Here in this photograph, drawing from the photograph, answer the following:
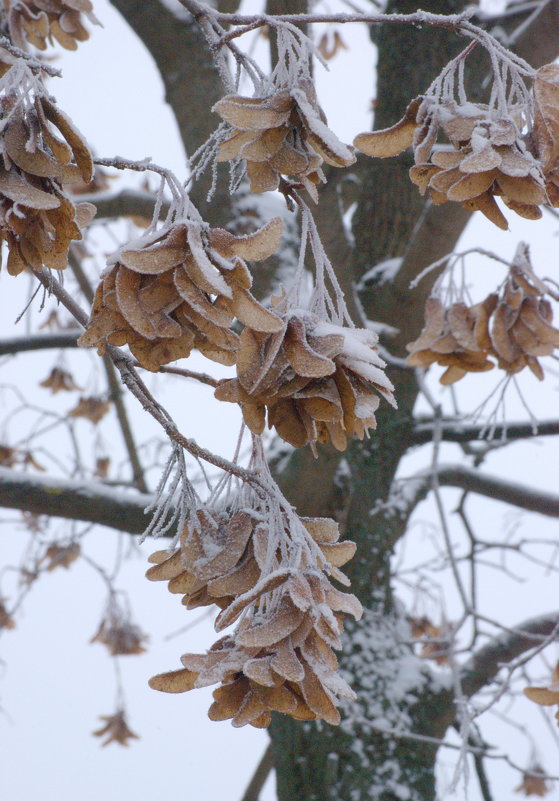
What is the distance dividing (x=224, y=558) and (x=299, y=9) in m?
1.02

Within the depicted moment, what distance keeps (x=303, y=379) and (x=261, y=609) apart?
23 cm

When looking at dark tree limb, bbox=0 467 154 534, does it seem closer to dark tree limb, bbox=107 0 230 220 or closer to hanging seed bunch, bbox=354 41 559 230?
dark tree limb, bbox=107 0 230 220

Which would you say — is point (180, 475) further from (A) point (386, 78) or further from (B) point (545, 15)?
(A) point (386, 78)

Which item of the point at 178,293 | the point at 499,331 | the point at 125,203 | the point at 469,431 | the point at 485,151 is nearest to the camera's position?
the point at 178,293

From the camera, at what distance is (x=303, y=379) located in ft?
2.42

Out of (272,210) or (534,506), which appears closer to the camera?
(272,210)

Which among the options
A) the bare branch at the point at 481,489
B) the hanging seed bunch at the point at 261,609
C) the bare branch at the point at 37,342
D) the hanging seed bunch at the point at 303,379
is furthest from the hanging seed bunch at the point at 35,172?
the bare branch at the point at 481,489

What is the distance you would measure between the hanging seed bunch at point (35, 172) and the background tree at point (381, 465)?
1.11 m

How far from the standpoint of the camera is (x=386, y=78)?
2.54m

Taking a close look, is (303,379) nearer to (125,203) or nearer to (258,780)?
(125,203)

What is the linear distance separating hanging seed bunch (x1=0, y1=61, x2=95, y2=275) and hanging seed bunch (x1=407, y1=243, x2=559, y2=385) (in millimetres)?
909

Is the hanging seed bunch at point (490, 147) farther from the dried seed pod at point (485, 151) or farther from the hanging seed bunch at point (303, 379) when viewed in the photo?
the hanging seed bunch at point (303, 379)

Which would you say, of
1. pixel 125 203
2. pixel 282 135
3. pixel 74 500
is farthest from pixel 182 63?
pixel 282 135

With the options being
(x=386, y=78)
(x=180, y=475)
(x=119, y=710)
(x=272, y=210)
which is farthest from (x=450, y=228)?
(x=119, y=710)
